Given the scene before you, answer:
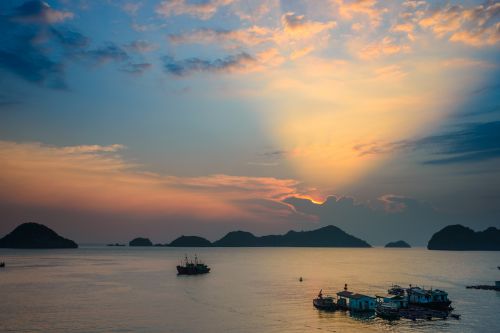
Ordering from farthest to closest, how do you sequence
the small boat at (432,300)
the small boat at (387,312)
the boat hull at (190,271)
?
1. the boat hull at (190,271)
2. the small boat at (432,300)
3. the small boat at (387,312)

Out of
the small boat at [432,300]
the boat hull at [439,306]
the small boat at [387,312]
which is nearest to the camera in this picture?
the small boat at [387,312]

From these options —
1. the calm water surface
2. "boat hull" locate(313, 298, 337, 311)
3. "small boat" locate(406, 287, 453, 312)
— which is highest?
"small boat" locate(406, 287, 453, 312)

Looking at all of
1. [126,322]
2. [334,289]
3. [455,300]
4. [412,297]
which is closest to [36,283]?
[126,322]

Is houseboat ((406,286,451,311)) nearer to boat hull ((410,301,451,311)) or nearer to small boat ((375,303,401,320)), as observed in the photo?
boat hull ((410,301,451,311))

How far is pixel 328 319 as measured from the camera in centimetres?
8012

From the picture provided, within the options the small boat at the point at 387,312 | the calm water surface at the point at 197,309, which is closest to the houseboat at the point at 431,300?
the calm water surface at the point at 197,309

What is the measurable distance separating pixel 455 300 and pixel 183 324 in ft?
227

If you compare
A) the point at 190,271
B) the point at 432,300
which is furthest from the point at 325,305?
the point at 190,271

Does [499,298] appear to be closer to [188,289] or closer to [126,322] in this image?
[188,289]

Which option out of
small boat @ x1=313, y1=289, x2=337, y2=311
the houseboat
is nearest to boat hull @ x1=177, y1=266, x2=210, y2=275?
small boat @ x1=313, y1=289, x2=337, y2=311

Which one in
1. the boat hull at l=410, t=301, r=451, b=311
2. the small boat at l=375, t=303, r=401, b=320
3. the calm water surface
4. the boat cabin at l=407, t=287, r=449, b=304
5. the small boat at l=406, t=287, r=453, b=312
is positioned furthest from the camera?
the boat cabin at l=407, t=287, r=449, b=304

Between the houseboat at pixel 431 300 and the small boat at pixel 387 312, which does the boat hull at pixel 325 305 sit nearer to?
the small boat at pixel 387 312

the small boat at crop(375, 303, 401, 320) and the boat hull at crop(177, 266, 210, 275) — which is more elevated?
the boat hull at crop(177, 266, 210, 275)

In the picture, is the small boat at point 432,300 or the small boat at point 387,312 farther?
the small boat at point 432,300
